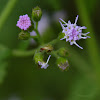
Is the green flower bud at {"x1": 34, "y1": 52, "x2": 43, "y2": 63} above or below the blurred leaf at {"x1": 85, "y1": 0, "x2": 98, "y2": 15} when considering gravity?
below

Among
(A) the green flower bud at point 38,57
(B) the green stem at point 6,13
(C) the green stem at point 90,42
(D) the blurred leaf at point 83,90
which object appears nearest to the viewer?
(A) the green flower bud at point 38,57

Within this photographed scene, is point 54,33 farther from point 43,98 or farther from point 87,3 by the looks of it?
point 43,98

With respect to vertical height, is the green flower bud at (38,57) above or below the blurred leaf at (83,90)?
above

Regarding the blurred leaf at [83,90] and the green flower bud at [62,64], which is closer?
the green flower bud at [62,64]

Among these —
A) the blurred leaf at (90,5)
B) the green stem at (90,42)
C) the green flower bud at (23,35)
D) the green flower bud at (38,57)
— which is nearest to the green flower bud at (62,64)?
the green flower bud at (38,57)

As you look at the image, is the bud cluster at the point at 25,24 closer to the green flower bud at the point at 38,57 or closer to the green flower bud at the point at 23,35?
the green flower bud at the point at 23,35

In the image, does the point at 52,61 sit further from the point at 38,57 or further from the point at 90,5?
the point at 38,57

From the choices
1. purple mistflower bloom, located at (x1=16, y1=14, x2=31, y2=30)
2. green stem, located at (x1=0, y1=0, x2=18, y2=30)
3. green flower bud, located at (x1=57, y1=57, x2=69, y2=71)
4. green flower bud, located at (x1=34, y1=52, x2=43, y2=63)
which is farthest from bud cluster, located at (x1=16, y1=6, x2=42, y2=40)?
green stem, located at (x1=0, y1=0, x2=18, y2=30)

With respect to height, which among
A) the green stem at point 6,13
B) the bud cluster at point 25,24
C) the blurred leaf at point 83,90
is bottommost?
the blurred leaf at point 83,90

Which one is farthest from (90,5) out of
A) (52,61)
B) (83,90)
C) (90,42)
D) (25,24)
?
(25,24)

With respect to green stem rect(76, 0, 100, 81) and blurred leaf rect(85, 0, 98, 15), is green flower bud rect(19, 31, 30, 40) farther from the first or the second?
blurred leaf rect(85, 0, 98, 15)
